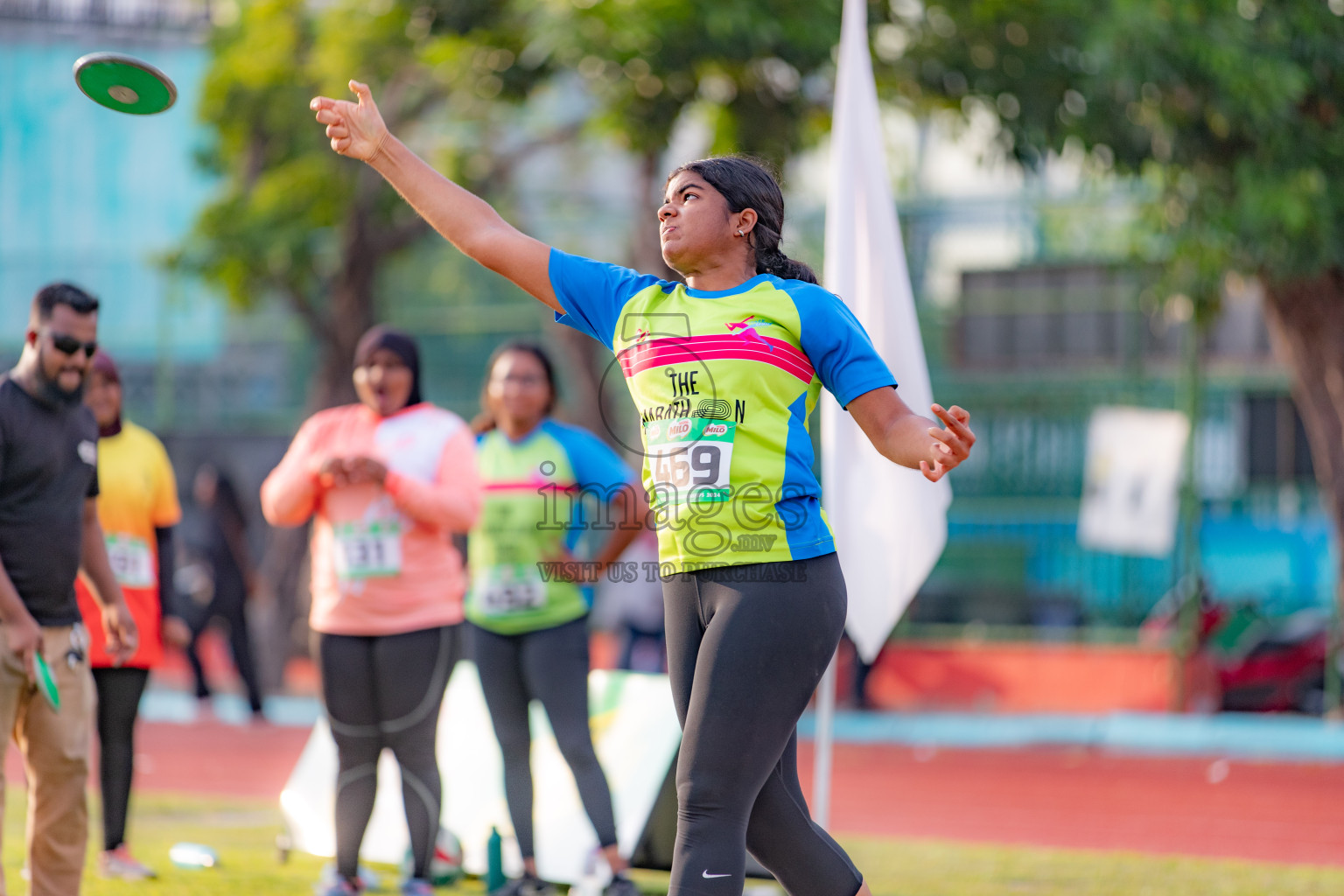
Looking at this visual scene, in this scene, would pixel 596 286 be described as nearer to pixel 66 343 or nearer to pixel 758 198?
pixel 758 198

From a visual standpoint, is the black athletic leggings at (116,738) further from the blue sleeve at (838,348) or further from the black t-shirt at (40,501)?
the blue sleeve at (838,348)

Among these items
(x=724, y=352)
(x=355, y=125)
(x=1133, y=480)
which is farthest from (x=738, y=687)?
(x=1133, y=480)

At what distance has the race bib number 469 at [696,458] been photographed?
3586mm

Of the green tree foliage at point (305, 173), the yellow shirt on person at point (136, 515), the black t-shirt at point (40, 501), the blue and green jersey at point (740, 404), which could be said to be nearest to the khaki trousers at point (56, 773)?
the black t-shirt at point (40, 501)

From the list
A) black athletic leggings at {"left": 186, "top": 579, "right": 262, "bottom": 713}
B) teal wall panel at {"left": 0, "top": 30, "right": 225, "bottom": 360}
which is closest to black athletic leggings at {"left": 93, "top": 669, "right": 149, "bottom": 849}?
black athletic leggings at {"left": 186, "top": 579, "right": 262, "bottom": 713}

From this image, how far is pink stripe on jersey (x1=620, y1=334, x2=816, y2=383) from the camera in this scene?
3.60 m

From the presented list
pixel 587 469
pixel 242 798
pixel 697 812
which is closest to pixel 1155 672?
Answer: pixel 242 798

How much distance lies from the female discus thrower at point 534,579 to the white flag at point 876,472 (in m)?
0.84

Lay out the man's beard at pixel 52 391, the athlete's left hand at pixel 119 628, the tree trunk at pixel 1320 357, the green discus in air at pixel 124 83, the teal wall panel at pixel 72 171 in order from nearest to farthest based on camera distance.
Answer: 1. the green discus in air at pixel 124 83
2. the man's beard at pixel 52 391
3. the athlete's left hand at pixel 119 628
4. the tree trunk at pixel 1320 357
5. the teal wall panel at pixel 72 171

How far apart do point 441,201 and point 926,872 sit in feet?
14.7

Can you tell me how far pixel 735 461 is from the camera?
3.59 meters

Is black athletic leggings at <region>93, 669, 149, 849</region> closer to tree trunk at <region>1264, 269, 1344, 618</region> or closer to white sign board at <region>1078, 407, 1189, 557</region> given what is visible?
tree trunk at <region>1264, 269, 1344, 618</region>

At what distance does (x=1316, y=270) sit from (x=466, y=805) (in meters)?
7.97

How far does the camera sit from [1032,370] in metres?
15.6
